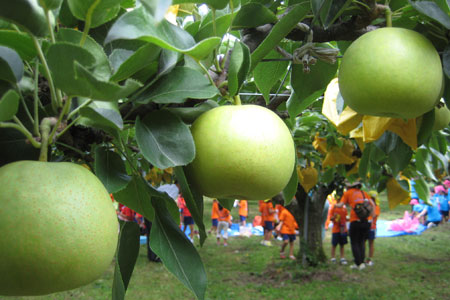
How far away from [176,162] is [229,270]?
7.51 meters

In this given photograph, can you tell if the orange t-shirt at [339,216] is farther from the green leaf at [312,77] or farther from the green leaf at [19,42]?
the green leaf at [19,42]

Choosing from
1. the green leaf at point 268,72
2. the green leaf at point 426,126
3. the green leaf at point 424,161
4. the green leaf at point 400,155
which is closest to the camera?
the green leaf at point 426,126

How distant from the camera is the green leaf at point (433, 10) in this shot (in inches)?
30.1

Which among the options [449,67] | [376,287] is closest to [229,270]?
[376,287]

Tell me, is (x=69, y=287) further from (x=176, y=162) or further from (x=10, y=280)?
(x=176, y=162)

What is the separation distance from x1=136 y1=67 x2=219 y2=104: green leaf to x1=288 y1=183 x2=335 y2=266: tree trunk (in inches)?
265

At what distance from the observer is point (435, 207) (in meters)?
12.5

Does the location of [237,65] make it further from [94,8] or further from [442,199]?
[442,199]

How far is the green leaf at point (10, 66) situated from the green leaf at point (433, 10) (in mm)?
689

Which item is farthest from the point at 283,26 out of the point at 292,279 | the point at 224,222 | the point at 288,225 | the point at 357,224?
the point at 224,222

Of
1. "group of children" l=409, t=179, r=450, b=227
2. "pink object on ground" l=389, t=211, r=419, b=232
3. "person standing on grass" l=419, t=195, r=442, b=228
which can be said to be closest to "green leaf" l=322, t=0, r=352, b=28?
"pink object on ground" l=389, t=211, r=419, b=232

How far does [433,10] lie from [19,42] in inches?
28.6

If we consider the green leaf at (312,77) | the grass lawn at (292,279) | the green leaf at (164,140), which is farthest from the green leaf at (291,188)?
the grass lawn at (292,279)

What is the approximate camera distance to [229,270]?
7.77m
